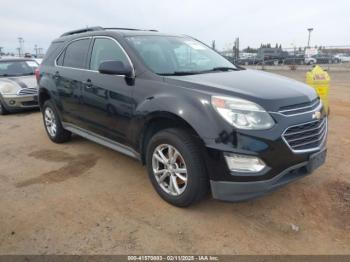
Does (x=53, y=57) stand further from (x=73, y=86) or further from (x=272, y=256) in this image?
(x=272, y=256)

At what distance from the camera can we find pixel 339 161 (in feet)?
14.4

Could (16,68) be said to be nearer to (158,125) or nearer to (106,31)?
(106,31)

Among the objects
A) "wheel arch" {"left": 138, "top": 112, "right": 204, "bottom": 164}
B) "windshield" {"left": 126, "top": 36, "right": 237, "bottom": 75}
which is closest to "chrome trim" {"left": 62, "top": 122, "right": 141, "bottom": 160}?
"wheel arch" {"left": 138, "top": 112, "right": 204, "bottom": 164}

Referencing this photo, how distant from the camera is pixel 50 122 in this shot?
565 cm

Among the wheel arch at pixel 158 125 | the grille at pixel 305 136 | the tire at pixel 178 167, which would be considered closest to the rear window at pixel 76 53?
the wheel arch at pixel 158 125

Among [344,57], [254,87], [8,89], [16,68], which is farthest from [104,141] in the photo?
[344,57]

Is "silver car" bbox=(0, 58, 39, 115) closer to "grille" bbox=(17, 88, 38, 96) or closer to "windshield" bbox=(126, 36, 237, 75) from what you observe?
"grille" bbox=(17, 88, 38, 96)

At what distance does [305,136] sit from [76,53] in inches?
137

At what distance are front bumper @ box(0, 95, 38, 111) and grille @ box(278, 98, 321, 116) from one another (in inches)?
295

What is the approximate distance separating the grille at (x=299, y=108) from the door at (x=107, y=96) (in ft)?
5.31

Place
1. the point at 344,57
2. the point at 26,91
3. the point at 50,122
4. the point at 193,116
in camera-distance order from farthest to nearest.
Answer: the point at 344,57
the point at 26,91
the point at 50,122
the point at 193,116

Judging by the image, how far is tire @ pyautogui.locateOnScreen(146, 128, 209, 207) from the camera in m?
2.92

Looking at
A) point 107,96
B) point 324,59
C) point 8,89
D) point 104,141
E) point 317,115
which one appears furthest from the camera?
point 324,59

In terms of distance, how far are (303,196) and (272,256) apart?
1.15m
